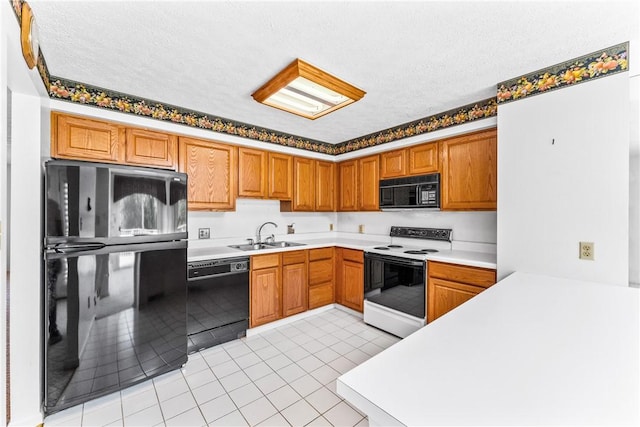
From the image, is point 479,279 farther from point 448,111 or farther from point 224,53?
point 224,53

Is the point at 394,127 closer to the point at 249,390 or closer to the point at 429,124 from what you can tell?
the point at 429,124

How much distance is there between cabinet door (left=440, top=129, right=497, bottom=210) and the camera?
248 centimetres

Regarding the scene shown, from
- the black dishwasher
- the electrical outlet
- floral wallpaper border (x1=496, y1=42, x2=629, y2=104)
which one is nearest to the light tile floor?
the black dishwasher

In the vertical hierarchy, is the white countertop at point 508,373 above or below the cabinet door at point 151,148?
below

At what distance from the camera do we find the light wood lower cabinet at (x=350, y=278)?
328 cm

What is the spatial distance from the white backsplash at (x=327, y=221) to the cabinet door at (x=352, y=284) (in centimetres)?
69

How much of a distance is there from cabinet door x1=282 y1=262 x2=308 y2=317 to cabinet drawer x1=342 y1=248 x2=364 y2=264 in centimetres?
54

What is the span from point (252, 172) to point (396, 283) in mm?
2046

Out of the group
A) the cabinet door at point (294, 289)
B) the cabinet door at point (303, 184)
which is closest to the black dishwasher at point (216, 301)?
the cabinet door at point (294, 289)

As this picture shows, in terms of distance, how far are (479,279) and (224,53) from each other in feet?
8.47

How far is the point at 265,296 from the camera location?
9.69 feet

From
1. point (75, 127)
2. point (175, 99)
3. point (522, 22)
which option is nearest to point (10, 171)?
point (75, 127)

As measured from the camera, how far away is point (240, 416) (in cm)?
173

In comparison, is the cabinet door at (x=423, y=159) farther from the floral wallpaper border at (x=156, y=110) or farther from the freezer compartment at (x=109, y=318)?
the freezer compartment at (x=109, y=318)
